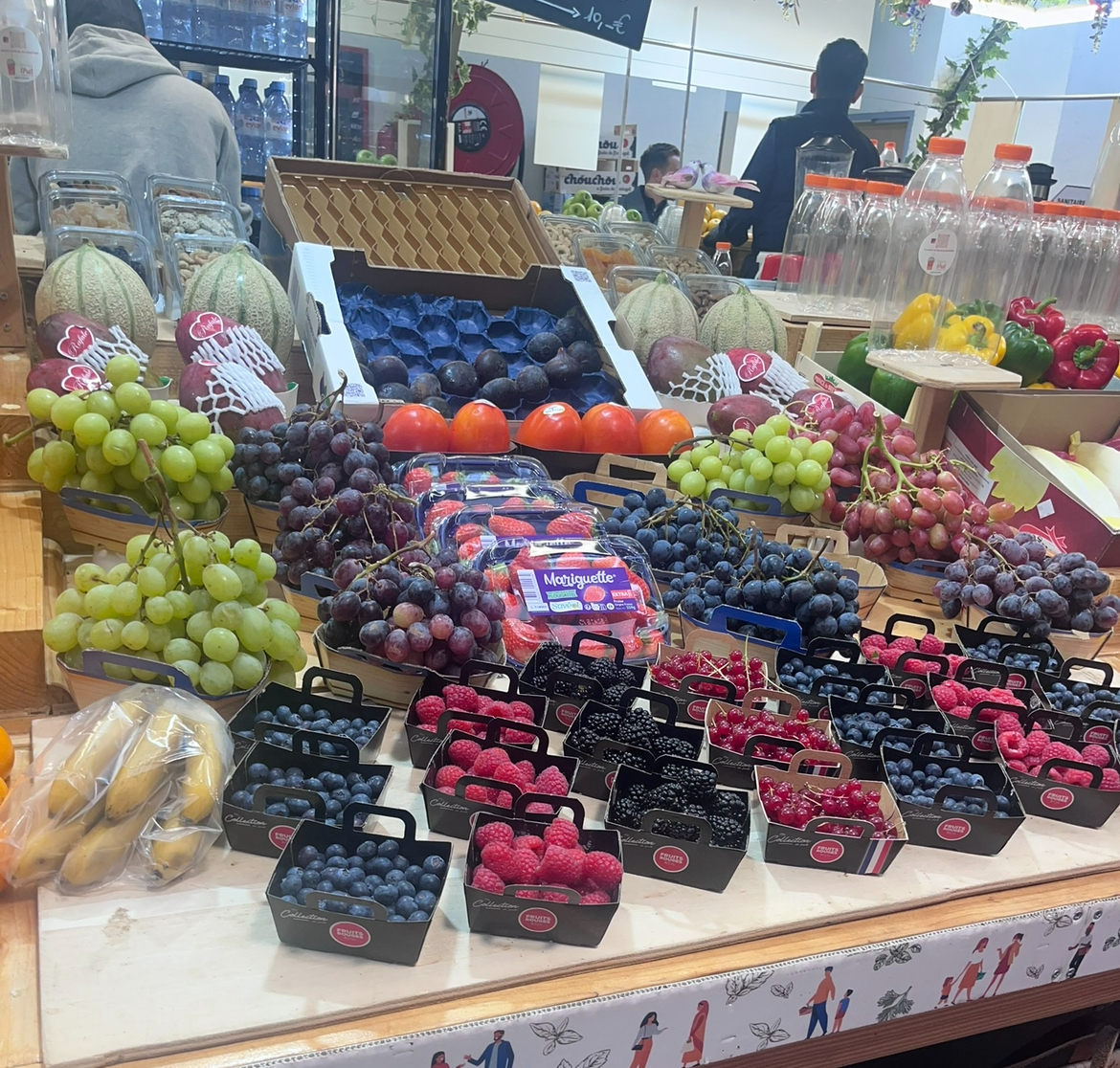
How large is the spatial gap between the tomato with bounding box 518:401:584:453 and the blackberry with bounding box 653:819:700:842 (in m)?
1.16

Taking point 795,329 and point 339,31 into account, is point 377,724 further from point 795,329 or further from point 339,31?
point 339,31

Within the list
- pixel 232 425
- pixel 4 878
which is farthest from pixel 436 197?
pixel 4 878

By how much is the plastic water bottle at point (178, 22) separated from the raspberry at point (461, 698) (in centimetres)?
Answer: 444

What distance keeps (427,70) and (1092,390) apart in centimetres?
365

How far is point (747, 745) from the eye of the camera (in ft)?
4.07

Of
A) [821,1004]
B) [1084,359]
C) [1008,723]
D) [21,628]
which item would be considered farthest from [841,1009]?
[1084,359]

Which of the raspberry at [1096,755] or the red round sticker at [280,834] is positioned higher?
the raspberry at [1096,755]

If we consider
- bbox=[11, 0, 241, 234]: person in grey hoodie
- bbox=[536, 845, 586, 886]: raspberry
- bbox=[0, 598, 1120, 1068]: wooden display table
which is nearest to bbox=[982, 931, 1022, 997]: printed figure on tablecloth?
bbox=[0, 598, 1120, 1068]: wooden display table

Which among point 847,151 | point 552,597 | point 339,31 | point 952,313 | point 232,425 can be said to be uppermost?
point 339,31

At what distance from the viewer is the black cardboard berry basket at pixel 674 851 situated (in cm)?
109

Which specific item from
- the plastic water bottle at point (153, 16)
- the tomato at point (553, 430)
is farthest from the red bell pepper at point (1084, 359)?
the plastic water bottle at point (153, 16)

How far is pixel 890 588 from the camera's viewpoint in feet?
6.55

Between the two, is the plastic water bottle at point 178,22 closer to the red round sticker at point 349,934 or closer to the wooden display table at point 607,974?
the wooden display table at point 607,974

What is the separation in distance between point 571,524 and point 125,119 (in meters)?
2.30
